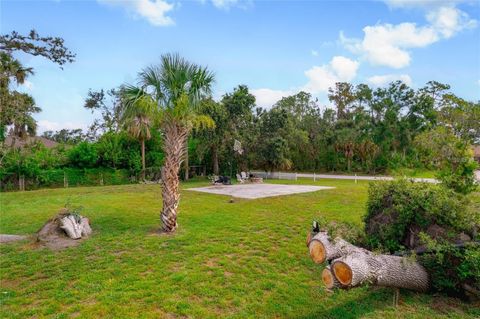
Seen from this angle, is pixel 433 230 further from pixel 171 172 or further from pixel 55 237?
pixel 55 237

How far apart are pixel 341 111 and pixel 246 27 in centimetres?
2930

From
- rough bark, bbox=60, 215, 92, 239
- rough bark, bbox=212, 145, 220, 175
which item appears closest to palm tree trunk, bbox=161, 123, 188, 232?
rough bark, bbox=60, 215, 92, 239

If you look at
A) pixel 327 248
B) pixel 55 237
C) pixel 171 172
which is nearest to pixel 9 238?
pixel 55 237

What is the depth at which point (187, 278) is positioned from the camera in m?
4.41

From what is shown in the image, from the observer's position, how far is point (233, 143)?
65.5 feet

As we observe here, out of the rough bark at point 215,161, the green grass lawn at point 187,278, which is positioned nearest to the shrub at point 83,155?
the rough bark at point 215,161

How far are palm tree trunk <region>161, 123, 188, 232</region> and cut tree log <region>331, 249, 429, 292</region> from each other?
4700mm

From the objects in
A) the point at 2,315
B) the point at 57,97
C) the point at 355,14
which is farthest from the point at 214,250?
the point at 57,97

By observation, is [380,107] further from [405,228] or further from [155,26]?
[405,228]

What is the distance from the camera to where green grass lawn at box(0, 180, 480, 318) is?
361 cm

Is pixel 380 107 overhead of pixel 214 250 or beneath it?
overhead

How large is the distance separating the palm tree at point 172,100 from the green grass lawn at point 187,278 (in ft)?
3.89

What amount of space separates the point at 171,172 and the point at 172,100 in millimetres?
1726

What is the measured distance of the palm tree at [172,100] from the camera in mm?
6617
